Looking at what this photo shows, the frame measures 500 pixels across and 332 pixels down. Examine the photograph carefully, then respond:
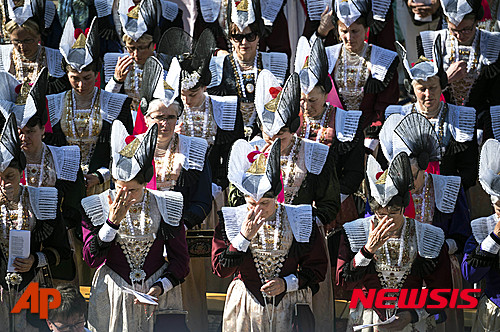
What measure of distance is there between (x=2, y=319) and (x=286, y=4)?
441 centimetres

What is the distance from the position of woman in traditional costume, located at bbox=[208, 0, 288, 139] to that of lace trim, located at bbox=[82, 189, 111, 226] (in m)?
1.88

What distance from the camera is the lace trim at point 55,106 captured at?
864 cm

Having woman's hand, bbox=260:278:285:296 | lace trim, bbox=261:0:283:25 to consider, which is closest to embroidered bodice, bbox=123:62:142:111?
lace trim, bbox=261:0:283:25

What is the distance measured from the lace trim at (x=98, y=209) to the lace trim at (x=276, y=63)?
229cm

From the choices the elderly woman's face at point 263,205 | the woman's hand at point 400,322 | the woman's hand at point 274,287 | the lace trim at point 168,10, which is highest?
the lace trim at point 168,10

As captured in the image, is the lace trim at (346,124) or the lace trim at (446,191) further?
the lace trim at (346,124)

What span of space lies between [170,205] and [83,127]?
1.85m

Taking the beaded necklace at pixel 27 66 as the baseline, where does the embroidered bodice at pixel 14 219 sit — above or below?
below

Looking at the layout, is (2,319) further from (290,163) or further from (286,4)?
(286,4)

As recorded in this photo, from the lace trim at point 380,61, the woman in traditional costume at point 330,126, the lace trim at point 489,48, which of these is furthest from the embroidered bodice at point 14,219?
the lace trim at point 489,48

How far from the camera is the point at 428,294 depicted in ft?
22.4

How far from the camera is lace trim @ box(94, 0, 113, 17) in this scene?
9828 millimetres

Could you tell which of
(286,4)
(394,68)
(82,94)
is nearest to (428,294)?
(394,68)

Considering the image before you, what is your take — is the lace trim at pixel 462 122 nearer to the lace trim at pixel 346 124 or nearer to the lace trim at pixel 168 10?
the lace trim at pixel 346 124
